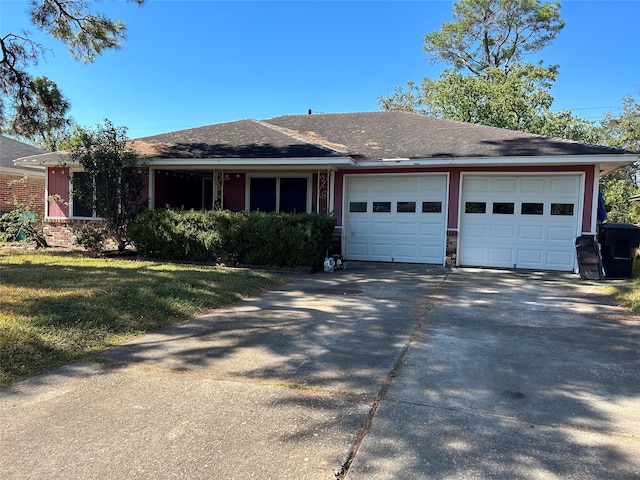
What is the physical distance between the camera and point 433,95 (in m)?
25.9

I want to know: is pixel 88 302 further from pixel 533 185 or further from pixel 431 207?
pixel 533 185

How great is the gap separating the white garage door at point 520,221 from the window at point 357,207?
2586 millimetres

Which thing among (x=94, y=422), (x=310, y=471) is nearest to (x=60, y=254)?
(x=94, y=422)

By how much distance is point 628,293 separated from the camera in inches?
294

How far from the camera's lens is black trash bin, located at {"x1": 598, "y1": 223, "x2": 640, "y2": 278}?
9.73 meters

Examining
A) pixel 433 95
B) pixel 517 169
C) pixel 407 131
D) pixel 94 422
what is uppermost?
pixel 433 95

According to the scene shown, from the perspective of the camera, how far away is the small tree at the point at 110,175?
36.5 feet

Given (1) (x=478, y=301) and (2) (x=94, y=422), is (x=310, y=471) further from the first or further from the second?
(1) (x=478, y=301)

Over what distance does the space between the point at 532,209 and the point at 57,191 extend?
1382 centimetres

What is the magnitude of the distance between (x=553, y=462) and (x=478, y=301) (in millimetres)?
4753

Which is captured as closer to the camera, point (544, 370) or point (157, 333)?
point (544, 370)

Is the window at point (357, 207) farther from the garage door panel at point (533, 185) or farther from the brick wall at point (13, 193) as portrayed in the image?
the brick wall at point (13, 193)

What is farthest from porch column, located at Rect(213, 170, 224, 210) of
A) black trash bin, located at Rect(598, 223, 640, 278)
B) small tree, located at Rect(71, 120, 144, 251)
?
black trash bin, located at Rect(598, 223, 640, 278)

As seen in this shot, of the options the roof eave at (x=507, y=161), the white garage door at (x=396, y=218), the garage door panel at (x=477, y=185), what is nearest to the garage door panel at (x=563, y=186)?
the roof eave at (x=507, y=161)
